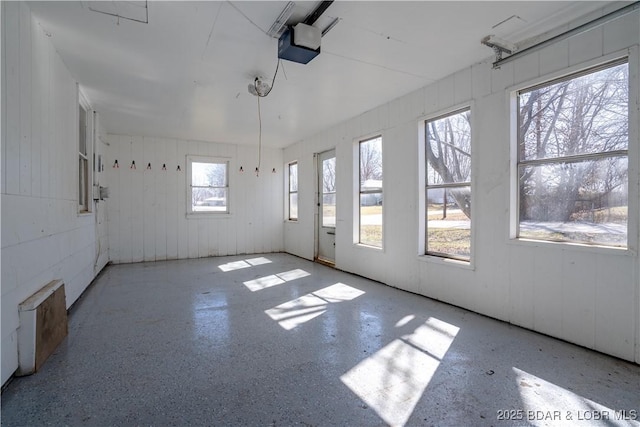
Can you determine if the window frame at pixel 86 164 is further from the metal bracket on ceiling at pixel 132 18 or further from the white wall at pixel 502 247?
the white wall at pixel 502 247

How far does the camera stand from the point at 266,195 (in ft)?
24.9

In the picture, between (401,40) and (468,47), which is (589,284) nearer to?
(468,47)

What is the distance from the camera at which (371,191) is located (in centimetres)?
490

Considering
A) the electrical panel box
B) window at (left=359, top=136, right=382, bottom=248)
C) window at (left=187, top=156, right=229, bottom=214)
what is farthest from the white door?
the electrical panel box

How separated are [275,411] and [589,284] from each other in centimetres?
252

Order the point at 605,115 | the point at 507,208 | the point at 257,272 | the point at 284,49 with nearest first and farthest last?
1. the point at 605,115
2. the point at 284,49
3. the point at 507,208
4. the point at 257,272

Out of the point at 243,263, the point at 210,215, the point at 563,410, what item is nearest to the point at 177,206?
the point at 210,215

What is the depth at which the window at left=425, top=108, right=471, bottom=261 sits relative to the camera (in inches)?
138

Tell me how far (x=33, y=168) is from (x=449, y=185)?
393 cm

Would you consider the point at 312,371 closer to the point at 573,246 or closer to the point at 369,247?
the point at 573,246

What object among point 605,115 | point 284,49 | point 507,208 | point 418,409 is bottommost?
point 418,409

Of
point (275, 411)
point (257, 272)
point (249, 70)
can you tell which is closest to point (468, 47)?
point (249, 70)

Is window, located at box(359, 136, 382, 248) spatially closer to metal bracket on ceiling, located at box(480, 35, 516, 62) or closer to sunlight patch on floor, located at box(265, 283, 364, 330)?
sunlight patch on floor, located at box(265, 283, 364, 330)

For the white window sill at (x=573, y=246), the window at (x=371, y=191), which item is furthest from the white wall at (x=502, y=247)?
the window at (x=371, y=191)
